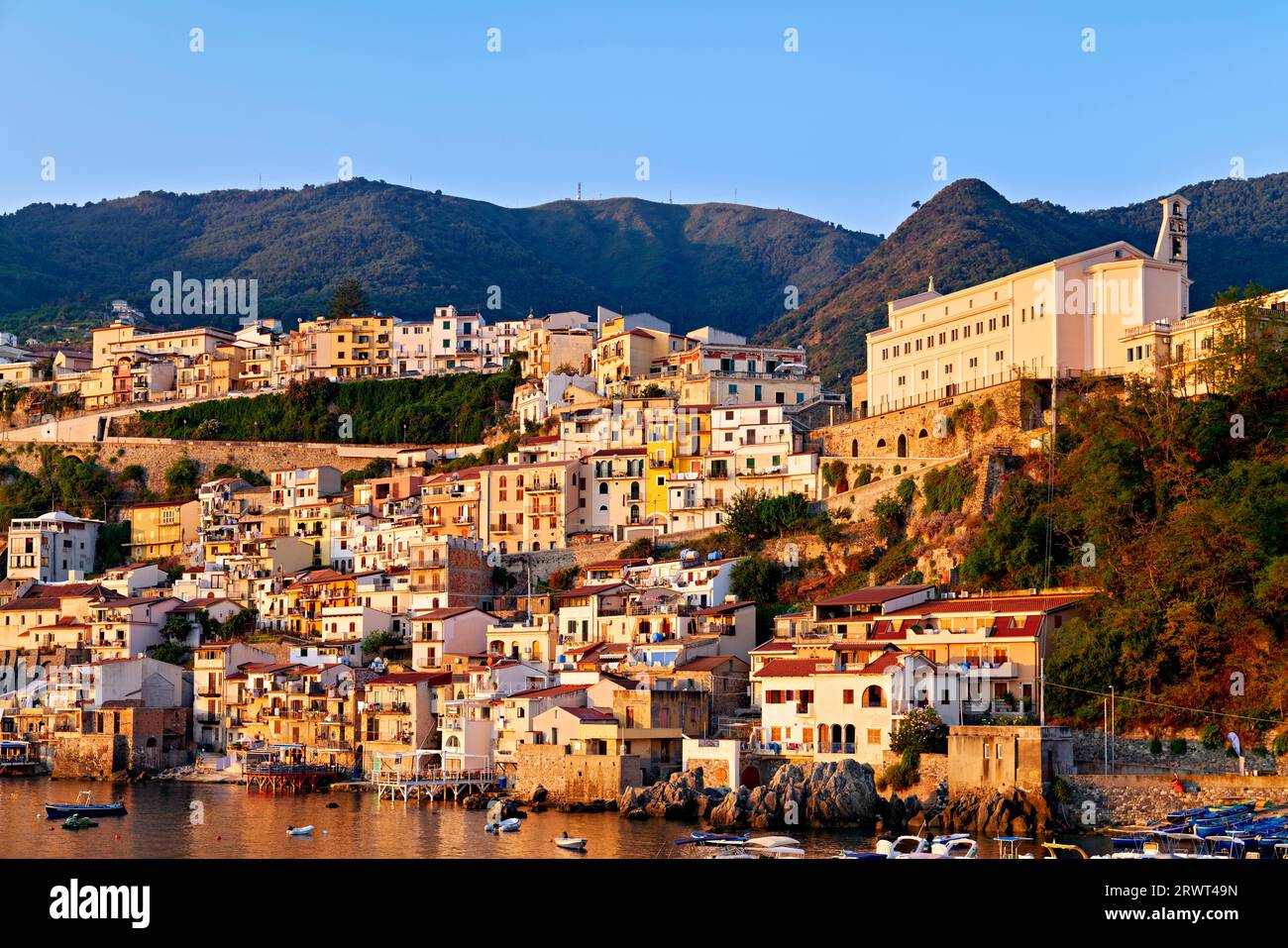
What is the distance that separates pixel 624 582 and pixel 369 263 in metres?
113

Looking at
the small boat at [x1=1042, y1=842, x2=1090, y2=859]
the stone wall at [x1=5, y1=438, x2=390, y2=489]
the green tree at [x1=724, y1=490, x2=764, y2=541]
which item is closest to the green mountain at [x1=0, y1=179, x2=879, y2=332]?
the stone wall at [x1=5, y1=438, x2=390, y2=489]

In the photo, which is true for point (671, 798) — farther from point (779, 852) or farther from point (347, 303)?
point (347, 303)

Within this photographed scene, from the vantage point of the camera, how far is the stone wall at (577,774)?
43.0 metres

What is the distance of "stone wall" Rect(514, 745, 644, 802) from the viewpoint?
43.0 m

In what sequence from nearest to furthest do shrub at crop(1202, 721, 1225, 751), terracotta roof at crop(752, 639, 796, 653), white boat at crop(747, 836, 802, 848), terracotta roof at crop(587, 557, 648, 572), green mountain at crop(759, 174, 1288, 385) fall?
white boat at crop(747, 836, 802, 848)
shrub at crop(1202, 721, 1225, 751)
terracotta roof at crop(752, 639, 796, 653)
terracotta roof at crop(587, 557, 648, 572)
green mountain at crop(759, 174, 1288, 385)

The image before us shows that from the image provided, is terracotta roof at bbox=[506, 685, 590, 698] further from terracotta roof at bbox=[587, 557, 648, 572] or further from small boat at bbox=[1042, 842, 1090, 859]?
small boat at bbox=[1042, 842, 1090, 859]

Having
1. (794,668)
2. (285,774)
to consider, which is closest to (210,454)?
(285,774)

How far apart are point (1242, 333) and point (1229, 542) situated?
11495 millimetres

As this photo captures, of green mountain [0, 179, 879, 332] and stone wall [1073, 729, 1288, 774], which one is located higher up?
green mountain [0, 179, 879, 332]

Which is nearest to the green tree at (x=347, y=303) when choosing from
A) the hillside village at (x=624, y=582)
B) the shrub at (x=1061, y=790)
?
the hillside village at (x=624, y=582)

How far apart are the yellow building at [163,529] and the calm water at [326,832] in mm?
32338

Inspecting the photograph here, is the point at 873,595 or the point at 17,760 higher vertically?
the point at 873,595

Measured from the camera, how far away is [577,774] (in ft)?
143

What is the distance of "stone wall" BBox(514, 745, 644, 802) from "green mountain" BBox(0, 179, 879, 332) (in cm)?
10224
